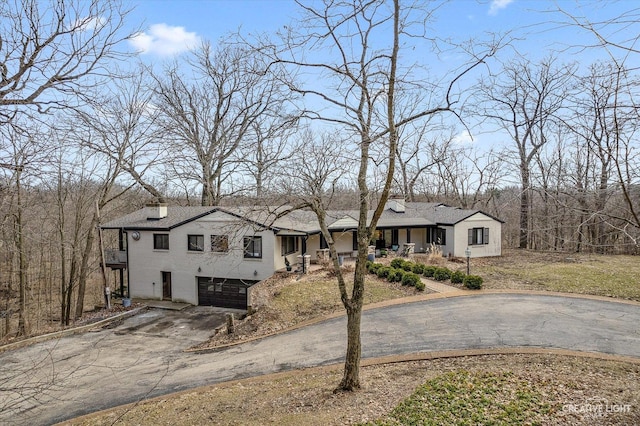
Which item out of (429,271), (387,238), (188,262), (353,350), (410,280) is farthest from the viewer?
(387,238)

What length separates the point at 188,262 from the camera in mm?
21297

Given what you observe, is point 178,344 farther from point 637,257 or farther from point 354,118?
point 637,257

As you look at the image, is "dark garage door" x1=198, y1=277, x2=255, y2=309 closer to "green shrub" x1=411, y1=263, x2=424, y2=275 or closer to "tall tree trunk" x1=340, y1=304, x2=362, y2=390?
"green shrub" x1=411, y1=263, x2=424, y2=275

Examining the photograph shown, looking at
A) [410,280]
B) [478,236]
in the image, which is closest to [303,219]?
[410,280]

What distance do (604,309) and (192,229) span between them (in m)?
20.2

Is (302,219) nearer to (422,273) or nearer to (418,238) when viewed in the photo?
(422,273)

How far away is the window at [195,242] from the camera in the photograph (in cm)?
A: 2120

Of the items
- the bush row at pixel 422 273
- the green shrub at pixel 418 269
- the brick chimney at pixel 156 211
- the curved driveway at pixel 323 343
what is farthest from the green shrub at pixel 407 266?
the brick chimney at pixel 156 211

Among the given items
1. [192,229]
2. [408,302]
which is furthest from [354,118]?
[192,229]

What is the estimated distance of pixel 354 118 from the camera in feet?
25.6

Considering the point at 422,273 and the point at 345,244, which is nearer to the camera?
the point at 422,273

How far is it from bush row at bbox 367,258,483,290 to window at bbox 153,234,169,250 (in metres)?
12.5

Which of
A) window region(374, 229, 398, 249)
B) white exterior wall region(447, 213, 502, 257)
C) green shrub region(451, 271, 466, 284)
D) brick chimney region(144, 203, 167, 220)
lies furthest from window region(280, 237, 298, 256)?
white exterior wall region(447, 213, 502, 257)

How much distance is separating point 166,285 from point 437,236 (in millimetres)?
18836
